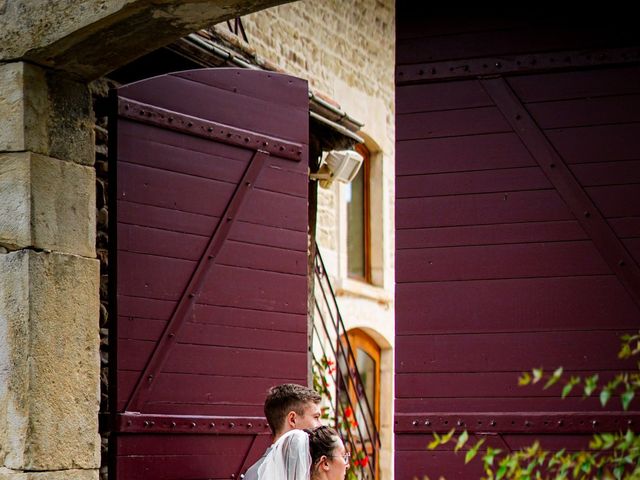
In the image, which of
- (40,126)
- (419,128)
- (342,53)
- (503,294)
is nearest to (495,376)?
(503,294)

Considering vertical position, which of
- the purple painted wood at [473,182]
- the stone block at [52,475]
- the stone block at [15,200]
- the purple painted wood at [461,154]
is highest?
the purple painted wood at [461,154]

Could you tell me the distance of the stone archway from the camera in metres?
5.03

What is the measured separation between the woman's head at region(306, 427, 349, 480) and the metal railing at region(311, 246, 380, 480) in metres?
3.28

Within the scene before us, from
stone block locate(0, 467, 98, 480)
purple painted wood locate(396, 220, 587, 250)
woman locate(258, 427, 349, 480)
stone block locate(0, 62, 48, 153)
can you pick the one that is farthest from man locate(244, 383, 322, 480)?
stone block locate(0, 62, 48, 153)

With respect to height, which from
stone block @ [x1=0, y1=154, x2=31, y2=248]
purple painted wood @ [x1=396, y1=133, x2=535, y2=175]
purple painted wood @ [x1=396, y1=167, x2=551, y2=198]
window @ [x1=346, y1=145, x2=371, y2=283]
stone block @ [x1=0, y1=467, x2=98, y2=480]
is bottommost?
stone block @ [x1=0, y1=467, x2=98, y2=480]

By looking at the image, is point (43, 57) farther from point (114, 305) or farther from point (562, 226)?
point (562, 226)

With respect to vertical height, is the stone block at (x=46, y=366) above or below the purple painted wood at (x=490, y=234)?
below

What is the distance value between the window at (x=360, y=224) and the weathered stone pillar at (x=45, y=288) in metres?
7.43

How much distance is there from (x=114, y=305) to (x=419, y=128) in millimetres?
1549

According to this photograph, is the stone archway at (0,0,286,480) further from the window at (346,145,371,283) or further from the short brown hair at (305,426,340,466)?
the window at (346,145,371,283)

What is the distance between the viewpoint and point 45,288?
16.9 feet

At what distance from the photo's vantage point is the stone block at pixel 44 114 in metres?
5.17

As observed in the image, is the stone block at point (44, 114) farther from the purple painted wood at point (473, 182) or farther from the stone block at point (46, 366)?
the purple painted wood at point (473, 182)

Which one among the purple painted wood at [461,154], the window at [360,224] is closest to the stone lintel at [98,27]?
the purple painted wood at [461,154]
